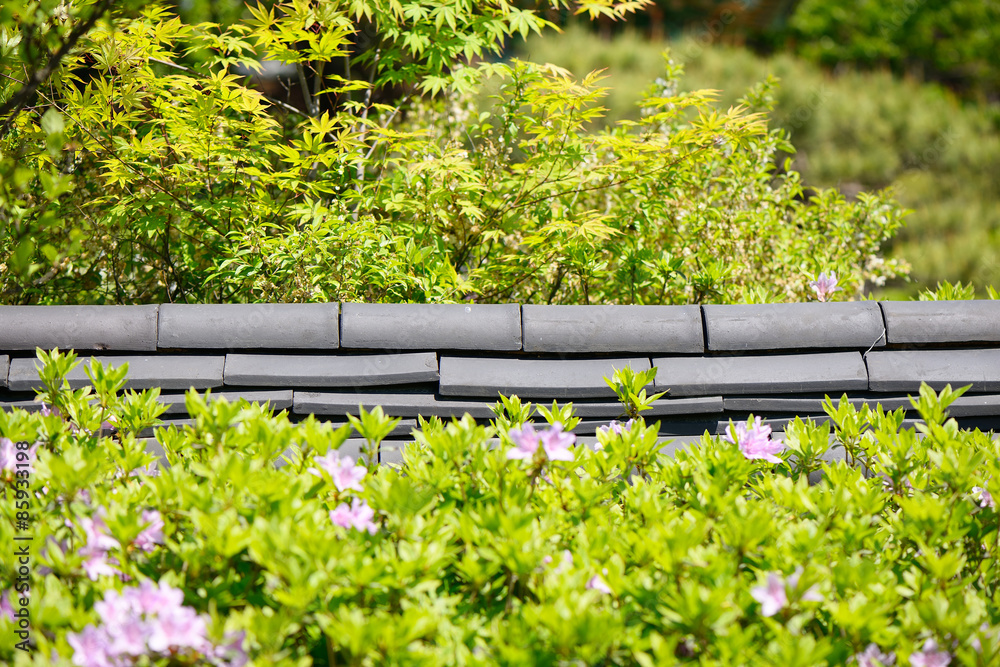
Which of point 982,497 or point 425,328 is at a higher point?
point 425,328

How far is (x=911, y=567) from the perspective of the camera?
1287 mm

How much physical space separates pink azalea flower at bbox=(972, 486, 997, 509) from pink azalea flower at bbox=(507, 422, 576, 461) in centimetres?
82

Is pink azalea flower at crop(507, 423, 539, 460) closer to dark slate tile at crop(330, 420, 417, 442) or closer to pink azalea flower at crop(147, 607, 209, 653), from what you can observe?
pink azalea flower at crop(147, 607, 209, 653)

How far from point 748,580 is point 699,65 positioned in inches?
372

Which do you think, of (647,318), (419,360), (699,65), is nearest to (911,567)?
(647,318)

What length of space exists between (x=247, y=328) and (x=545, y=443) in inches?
38.3

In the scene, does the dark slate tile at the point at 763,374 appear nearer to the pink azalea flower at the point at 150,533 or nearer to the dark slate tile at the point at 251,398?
the dark slate tile at the point at 251,398

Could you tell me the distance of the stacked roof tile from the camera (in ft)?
6.13

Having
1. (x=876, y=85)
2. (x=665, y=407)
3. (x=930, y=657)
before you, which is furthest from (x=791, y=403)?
(x=876, y=85)

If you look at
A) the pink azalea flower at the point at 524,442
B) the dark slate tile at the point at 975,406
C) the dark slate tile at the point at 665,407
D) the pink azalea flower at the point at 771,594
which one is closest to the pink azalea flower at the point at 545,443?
→ the pink azalea flower at the point at 524,442

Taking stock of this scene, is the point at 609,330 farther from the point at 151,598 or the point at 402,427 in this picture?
the point at 151,598

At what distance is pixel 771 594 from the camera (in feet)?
3.52

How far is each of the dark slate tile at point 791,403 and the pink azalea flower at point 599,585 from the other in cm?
90

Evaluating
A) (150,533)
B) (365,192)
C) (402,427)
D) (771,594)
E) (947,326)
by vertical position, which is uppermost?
(365,192)
